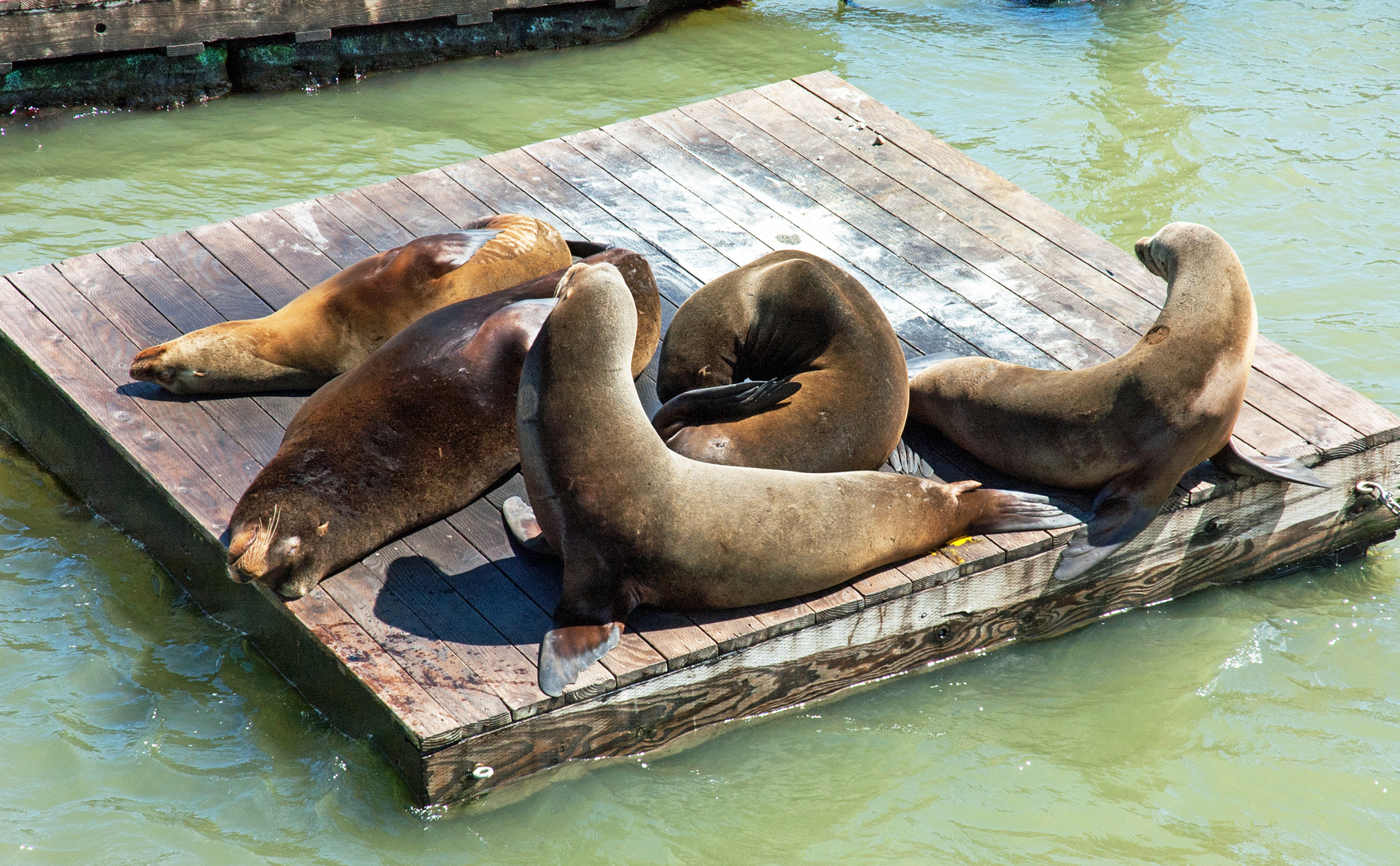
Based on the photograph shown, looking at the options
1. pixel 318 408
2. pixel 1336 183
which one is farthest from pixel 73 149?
pixel 1336 183

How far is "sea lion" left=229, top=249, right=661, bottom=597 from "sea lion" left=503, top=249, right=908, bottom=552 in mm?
288

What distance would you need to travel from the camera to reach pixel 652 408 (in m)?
4.73

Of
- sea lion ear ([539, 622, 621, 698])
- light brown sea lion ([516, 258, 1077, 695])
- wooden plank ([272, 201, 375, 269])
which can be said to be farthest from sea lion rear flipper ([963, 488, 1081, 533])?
wooden plank ([272, 201, 375, 269])

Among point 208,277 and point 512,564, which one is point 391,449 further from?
point 208,277

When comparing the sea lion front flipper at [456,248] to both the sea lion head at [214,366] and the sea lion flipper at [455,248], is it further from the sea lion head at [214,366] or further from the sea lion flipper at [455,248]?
the sea lion head at [214,366]

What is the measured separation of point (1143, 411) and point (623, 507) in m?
1.84

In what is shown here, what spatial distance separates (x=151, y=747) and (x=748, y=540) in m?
2.00

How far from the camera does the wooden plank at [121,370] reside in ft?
14.8

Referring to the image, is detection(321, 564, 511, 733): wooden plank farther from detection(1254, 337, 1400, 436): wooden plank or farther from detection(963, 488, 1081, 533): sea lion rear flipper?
detection(1254, 337, 1400, 436): wooden plank

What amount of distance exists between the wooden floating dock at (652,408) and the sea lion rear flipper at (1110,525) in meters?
0.08

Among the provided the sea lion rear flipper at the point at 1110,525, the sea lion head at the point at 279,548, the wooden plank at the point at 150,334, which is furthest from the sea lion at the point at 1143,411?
the wooden plank at the point at 150,334

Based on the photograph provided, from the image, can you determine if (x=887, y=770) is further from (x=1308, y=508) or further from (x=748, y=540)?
(x=1308, y=508)

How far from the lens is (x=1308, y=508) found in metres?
4.99

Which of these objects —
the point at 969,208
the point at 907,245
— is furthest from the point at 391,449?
the point at 969,208
